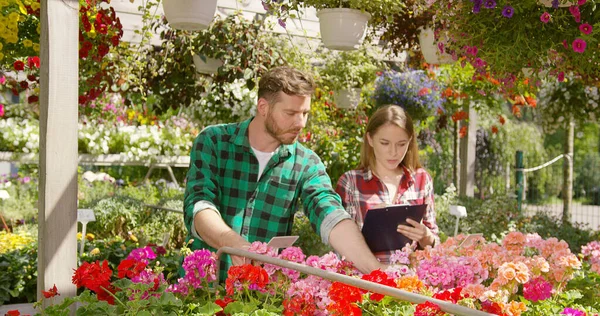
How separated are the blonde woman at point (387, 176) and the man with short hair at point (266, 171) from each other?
248 mm

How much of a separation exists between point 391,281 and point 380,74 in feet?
14.2

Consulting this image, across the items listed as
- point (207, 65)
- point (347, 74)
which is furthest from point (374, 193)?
point (347, 74)

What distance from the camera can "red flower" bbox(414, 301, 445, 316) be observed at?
44.4 inches

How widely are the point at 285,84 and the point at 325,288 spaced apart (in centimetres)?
85

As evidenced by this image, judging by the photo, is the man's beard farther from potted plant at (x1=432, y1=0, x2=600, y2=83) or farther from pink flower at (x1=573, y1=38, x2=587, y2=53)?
pink flower at (x1=573, y1=38, x2=587, y2=53)

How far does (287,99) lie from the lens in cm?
205

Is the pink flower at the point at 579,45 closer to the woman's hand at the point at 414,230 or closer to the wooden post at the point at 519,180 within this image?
the woman's hand at the point at 414,230

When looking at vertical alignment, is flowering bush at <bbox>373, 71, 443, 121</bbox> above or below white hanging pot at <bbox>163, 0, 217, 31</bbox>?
below

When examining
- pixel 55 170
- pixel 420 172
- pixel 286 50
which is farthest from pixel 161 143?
pixel 55 170

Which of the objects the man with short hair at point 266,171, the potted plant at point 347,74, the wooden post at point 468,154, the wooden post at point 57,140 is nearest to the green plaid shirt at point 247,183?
the man with short hair at point 266,171

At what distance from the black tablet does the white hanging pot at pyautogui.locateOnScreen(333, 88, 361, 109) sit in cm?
322

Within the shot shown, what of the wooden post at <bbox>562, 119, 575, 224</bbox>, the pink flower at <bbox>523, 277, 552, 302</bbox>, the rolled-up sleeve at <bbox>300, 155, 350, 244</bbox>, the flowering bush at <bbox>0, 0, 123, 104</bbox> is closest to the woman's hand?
the rolled-up sleeve at <bbox>300, 155, 350, 244</bbox>

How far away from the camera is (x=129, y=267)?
149cm

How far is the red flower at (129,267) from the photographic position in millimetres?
1461
